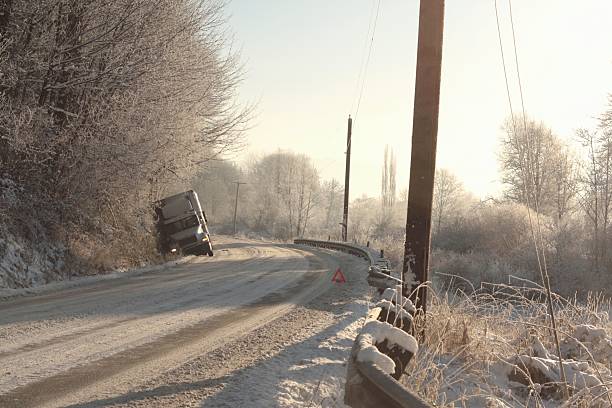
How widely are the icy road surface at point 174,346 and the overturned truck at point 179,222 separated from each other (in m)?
7.56

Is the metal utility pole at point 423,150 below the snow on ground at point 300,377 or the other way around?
the other way around

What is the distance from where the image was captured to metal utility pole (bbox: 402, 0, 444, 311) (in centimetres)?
647

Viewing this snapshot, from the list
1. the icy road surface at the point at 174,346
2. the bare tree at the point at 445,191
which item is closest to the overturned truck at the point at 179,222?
the icy road surface at the point at 174,346

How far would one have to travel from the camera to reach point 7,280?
384 inches

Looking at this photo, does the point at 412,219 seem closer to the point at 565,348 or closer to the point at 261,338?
the point at 261,338

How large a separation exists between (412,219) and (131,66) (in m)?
9.22

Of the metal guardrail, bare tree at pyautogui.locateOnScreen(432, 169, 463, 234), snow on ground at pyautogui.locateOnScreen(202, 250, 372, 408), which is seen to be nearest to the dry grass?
snow on ground at pyautogui.locateOnScreen(202, 250, 372, 408)

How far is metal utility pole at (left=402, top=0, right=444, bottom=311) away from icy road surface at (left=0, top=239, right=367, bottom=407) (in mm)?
1407

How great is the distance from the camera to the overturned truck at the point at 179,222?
18078 mm

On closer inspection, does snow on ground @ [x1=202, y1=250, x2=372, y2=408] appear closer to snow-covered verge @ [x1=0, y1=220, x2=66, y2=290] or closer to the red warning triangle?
the red warning triangle

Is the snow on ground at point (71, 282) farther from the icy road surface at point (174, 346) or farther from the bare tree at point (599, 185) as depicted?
the bare tree at point (599, 185)

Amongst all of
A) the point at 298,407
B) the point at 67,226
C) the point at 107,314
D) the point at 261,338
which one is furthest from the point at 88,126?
the point at 298,407

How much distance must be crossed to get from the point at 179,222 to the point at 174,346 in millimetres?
13210

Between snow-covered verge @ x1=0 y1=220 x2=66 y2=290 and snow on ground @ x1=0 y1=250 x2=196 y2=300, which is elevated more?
snow-covered verge @ x1=0 y1=220 x2=66 y2=290
